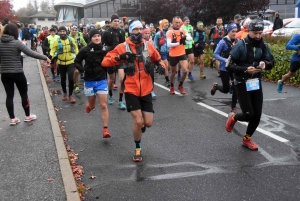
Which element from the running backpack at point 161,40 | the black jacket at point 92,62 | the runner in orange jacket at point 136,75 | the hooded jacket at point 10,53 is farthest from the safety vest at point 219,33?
the runner in orange jacket at point 136,75

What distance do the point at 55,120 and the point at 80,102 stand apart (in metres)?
2.19

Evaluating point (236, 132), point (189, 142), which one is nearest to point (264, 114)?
point (236, 132)

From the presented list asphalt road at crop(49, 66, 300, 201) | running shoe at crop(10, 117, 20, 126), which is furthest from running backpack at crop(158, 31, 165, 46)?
running shoe at crop(10, 117, 20, 126)

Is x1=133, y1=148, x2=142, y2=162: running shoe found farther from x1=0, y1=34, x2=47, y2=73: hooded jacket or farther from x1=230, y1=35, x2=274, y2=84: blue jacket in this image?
x1=0, y1=34, x2=47, y2=73: hooded jacket

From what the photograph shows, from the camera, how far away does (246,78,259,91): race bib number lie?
5.35 meters

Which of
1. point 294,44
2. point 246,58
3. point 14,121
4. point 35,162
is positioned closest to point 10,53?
point 14,121

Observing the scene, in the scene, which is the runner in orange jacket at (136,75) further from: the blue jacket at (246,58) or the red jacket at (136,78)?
the blue jacket at (246,58)

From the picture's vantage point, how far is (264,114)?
7.83 m

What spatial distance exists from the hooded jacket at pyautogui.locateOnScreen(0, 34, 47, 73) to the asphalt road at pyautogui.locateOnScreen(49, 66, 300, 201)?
1.61 meters

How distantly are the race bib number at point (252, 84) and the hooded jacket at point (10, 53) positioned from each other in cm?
393

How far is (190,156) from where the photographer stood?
18.0 feet

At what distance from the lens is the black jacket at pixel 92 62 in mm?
6754

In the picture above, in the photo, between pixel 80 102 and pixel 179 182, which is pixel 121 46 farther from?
pixel 80 102

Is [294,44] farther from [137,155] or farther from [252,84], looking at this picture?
[137,155]
